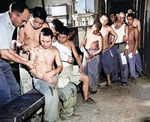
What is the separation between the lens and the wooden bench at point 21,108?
7.00 ft

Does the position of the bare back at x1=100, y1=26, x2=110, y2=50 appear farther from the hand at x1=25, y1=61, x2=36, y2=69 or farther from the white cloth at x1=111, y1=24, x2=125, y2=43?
the hand at x1=25, y1=61, x2=36, y2=69

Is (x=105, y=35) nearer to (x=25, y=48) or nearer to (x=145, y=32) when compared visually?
(x=145, y=32)

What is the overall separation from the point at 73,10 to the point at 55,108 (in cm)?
424

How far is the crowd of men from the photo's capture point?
9.62 ft

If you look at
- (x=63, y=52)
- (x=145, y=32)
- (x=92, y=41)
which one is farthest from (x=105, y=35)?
(x=63, y=52)

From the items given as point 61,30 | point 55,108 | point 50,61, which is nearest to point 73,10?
point 61,30

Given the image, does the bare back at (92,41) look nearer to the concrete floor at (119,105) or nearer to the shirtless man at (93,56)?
the shirtless man at (93,56)

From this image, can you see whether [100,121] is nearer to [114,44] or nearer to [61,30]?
[61,30]

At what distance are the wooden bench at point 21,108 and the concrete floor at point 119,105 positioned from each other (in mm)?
1065

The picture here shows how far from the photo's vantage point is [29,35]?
3576 millimetres

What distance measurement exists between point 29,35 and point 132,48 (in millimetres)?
3519

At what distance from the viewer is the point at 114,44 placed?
536cm

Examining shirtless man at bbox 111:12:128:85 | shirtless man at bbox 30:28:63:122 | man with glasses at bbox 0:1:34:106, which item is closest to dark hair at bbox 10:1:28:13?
man with glasses at bbox 0:1:34:106

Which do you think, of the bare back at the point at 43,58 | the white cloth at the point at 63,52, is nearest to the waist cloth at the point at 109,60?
the white cloth at the point at 63,52
